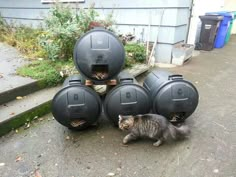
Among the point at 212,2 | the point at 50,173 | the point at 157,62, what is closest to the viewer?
the point at 50,173

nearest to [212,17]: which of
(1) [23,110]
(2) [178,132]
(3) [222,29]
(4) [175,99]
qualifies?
(3) [222,29]

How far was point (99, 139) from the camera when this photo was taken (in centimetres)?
264

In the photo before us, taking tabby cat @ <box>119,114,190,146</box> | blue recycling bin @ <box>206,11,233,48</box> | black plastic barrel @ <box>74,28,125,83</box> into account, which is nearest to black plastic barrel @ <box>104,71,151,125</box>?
tabby cat @ <box>119,114,190,146</box>

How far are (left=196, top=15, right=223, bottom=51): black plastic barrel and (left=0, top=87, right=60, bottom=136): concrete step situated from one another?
16.6ft

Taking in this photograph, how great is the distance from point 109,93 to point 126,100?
9.3 inches

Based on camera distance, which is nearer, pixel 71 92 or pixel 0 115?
pixel 71 92

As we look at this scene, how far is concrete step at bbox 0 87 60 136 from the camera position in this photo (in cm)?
275

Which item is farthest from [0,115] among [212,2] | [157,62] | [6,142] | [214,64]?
[212,2]

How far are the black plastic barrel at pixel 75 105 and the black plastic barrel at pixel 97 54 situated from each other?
24cm

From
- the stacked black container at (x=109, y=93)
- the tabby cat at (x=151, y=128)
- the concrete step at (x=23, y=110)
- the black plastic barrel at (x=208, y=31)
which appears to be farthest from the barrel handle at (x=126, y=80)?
the black plastic barrel at (x=208, y=31)

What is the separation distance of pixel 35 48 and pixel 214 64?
4.50 m

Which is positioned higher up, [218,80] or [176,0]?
[176,0]

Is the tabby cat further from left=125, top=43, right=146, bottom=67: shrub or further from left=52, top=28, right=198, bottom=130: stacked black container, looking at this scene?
left=125, top=43, right=146, bottom=67: shrub

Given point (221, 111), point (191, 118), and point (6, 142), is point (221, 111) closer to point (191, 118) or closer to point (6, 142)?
point (191, 118)
